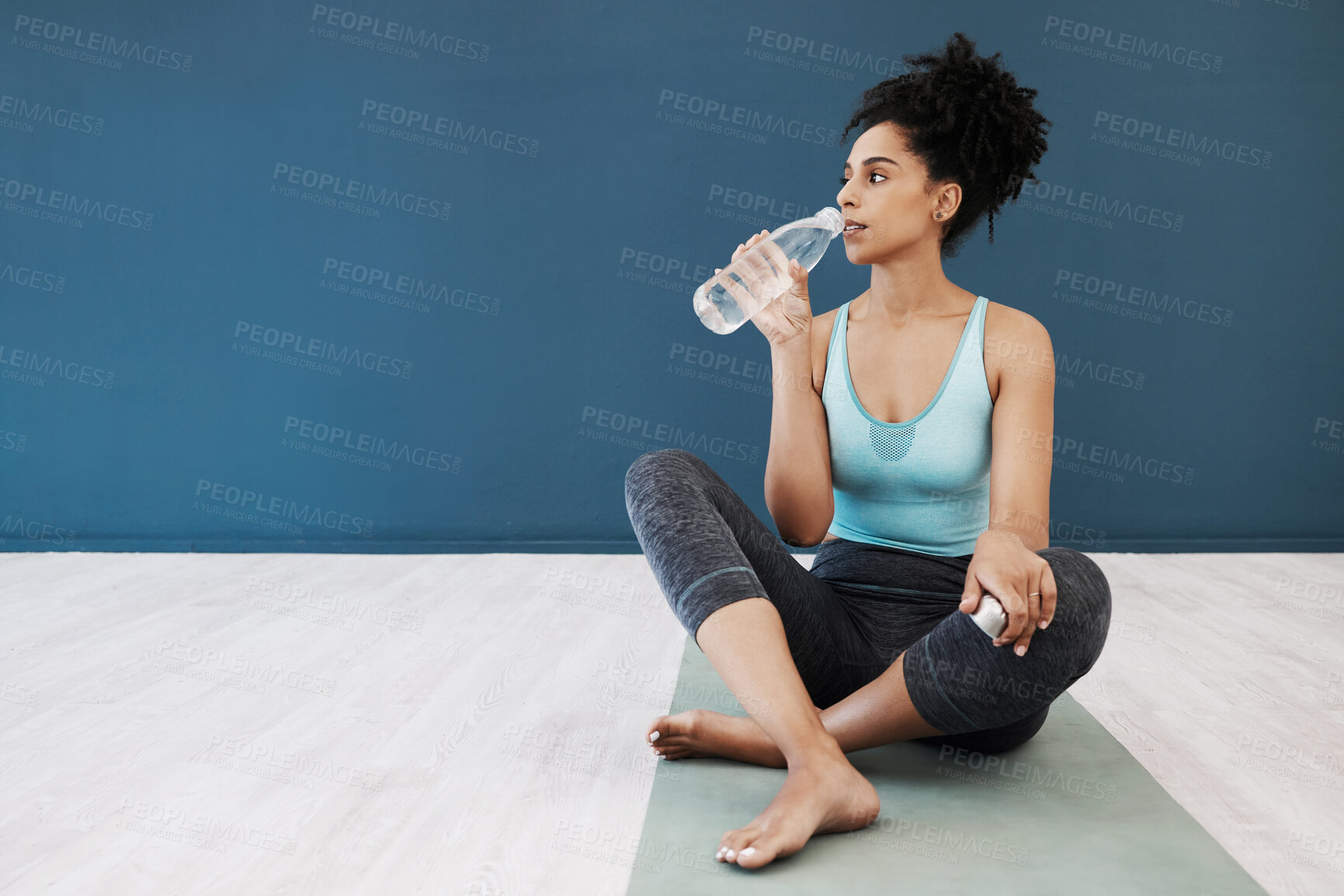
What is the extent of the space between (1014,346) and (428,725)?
0.93m

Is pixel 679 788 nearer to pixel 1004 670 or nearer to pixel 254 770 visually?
pixel 1004 670

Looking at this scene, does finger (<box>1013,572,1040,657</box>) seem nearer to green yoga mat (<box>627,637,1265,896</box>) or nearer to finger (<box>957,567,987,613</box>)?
finger (<box>957,567,987,613</box>)

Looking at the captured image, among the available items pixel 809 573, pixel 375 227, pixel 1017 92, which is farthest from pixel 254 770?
pixel 375 227

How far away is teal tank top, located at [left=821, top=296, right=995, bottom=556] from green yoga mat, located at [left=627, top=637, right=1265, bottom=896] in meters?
0.28

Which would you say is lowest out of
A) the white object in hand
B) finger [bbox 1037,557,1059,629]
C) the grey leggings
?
the grey leggings

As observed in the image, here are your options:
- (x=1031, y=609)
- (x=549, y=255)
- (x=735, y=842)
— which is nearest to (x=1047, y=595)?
(x=1031, y=609)

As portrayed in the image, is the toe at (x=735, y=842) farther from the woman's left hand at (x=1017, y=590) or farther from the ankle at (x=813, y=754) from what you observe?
the woman's left hand at (x=1017, y=590)

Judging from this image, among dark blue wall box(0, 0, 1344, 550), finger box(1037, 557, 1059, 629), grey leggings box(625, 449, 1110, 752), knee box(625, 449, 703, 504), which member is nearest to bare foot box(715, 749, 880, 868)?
grey leggings box(625, 449, 1110, 752)

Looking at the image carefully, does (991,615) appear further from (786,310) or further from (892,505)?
(786,310)

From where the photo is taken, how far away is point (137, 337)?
2.75 metres

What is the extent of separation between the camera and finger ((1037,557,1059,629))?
90 cm

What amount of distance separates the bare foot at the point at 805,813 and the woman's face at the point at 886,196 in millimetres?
638

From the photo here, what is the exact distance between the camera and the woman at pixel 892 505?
953 mm

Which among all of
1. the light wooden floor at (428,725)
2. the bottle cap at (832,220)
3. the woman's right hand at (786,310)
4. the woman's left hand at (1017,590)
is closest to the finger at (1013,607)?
the woman's left hand at (1017,590)
